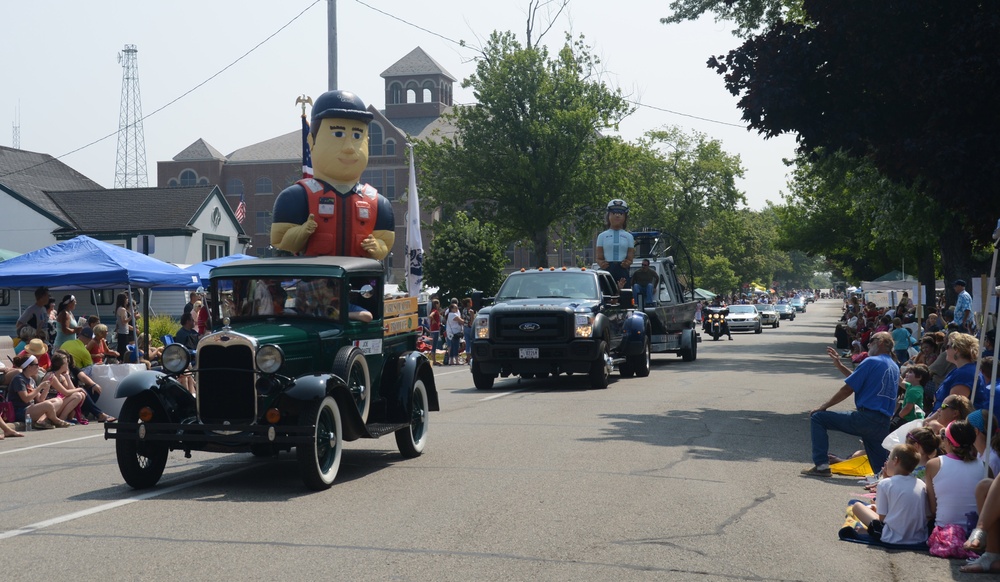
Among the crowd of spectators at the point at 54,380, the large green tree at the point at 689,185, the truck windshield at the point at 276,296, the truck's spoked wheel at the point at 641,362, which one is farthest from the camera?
the large green tree at the point at 689,185

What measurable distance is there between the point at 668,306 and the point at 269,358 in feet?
61.5

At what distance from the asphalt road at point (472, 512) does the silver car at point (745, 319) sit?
4806 cm

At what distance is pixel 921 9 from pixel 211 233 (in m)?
44.4

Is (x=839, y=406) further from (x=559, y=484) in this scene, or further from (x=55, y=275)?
(x=55, y=275)

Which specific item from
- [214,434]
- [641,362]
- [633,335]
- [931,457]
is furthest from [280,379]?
[641,362]

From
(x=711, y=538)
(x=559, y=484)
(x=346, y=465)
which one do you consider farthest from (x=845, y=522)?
(x=346, y=465)

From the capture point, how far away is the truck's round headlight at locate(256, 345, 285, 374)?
896 cm

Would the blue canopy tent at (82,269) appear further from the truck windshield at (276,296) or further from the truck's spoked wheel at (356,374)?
the truck's spoked wheel at (356,374)

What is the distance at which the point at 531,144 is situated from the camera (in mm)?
55031

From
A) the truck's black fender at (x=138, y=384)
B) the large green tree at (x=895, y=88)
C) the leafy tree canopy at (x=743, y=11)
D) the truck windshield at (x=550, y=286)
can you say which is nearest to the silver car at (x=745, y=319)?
the leafy tree canopy at (x=743, y=11)

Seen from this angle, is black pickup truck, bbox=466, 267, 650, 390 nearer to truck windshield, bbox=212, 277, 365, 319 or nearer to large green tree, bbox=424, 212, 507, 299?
truck windshield, bbox=212, 277, 365, 319

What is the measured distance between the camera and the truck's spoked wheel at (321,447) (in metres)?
8.96

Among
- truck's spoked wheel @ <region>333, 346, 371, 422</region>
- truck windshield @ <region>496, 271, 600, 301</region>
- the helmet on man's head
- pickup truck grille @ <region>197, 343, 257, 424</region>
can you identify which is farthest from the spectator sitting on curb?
the helmet on man's head

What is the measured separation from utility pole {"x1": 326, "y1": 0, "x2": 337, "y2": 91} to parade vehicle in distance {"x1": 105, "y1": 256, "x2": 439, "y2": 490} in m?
14.8
